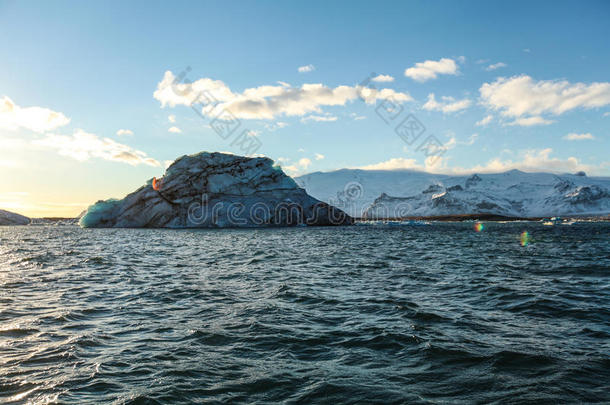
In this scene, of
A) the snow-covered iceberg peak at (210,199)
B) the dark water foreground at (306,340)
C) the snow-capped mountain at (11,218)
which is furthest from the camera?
the snow-capped mountain at (11,218)

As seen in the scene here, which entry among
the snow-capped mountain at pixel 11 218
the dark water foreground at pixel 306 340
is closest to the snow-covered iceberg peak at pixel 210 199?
the snow-capped mountain at pixel 11 218

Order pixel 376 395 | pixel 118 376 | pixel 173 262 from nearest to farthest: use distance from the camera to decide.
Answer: pixel 376 395 → pixel 118 376 → pixel 173 262

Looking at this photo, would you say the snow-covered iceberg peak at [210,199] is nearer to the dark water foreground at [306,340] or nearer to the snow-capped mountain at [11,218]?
the snow-capped mountain at [11,218]

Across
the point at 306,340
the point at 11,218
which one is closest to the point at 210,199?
the point at 306,340

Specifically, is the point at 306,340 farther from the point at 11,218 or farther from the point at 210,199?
the point at 11,218

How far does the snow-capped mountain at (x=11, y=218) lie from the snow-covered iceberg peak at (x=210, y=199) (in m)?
71.1

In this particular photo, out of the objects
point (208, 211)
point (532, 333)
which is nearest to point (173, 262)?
point (532, 333)

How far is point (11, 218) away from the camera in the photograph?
145625 millimetres

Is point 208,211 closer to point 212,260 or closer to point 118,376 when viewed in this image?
point 212,260

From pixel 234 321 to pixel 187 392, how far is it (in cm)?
425

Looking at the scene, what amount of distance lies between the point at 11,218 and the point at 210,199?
108m

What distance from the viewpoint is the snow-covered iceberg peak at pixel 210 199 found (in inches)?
3487

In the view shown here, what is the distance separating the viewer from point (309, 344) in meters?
8.36

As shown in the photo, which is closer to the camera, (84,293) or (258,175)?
(84,293)
